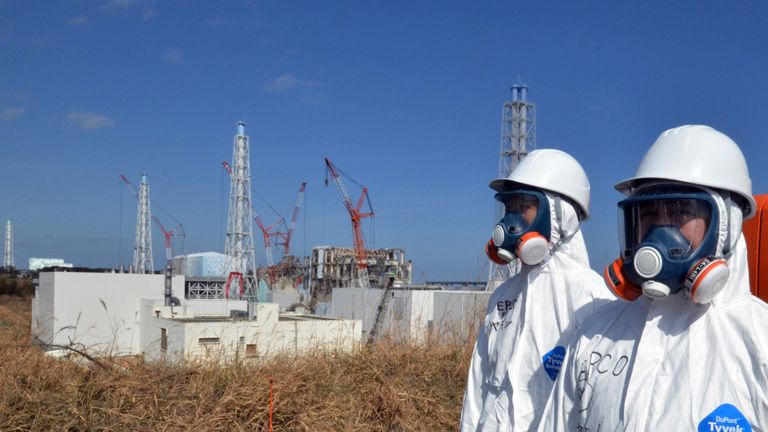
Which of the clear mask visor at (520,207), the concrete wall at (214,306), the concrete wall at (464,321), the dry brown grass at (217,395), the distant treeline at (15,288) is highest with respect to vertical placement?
the clear mask visor at (520,207)

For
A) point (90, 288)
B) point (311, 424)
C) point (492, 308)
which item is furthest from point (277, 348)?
A: point (90, 288)

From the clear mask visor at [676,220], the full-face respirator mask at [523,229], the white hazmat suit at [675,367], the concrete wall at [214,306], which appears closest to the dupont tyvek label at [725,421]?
the white hazmat suit at [675,367]

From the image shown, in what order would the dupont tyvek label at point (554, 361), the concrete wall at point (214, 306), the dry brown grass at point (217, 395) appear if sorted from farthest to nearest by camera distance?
the concrete wall at point (214, 306)
the dry brown grass at point (217, 395)
the dupont tyvek label at point (554, 361)

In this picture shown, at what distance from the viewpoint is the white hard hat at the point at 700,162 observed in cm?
201

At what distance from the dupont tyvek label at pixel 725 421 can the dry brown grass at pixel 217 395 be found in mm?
3380

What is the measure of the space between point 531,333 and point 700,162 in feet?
4.22

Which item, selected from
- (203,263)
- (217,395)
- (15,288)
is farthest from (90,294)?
(217,395)

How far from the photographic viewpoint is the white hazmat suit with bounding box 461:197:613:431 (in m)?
2.94

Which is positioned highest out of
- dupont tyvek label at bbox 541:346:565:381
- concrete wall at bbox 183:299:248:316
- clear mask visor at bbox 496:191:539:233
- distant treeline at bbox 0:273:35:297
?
clear mask visor at bbox 496:191:539:233

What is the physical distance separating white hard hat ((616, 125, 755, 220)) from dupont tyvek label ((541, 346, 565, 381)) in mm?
1053

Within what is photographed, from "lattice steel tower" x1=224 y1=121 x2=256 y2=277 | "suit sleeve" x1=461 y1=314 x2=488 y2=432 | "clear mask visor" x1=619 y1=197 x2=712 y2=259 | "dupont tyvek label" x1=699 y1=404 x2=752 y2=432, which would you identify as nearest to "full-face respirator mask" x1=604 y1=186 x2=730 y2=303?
"clear mask visor" x1=619 y1=197 x2=712 y2=259

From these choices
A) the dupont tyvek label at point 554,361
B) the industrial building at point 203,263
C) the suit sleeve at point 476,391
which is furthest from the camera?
the industrial building at point 203,263

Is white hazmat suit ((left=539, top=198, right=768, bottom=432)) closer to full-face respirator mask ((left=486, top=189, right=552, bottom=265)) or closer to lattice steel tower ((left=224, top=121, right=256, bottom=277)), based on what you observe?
full-face respirator mask ((left=486, top=189, right=552, bottom=265))

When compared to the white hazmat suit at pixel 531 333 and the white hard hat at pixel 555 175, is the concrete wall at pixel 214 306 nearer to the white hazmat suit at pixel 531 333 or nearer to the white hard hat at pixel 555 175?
the white hazmat suit at pixel 531 333
